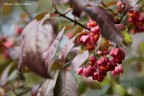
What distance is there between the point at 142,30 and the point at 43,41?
1.15 meters

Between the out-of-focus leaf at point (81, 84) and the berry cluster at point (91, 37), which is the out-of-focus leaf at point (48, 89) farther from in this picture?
the out-of-focus leaf at point (81, 84)

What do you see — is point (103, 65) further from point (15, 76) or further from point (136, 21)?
point (15, 76)

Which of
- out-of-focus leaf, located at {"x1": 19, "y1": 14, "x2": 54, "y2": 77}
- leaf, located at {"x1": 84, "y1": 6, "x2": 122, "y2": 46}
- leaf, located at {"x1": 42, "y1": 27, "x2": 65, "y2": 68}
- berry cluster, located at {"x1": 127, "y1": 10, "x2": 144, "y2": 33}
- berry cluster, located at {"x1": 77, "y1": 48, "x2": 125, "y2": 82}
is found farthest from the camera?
berry cluster, located at {"x1": 127, "y1": 10, "x2": 144, "y2": 33}

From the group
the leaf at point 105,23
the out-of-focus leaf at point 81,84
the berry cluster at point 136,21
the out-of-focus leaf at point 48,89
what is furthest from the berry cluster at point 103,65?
the out-of-focus leaf at point 81,84

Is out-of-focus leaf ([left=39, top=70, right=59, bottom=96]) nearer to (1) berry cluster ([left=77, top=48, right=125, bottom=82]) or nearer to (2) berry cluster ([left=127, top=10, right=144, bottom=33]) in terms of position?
(1) berry cluster ([left=77, top=48, right=125, bottom=82])

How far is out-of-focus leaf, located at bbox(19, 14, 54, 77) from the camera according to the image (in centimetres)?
92

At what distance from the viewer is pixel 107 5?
1688 mm

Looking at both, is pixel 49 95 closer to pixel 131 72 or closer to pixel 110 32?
pixel 110 32

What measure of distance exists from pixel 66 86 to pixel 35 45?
0.47 m

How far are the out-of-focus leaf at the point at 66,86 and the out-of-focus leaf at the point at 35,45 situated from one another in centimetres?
35

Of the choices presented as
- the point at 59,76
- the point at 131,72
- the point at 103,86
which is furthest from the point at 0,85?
the point at 131,72

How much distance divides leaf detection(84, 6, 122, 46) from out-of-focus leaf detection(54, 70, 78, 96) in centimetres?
41

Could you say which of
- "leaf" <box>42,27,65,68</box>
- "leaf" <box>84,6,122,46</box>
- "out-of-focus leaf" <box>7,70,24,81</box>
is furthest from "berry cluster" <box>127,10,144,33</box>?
"out-of-focus leaf" <box>7,70,24,81</box>

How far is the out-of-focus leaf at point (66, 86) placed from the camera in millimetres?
1382
